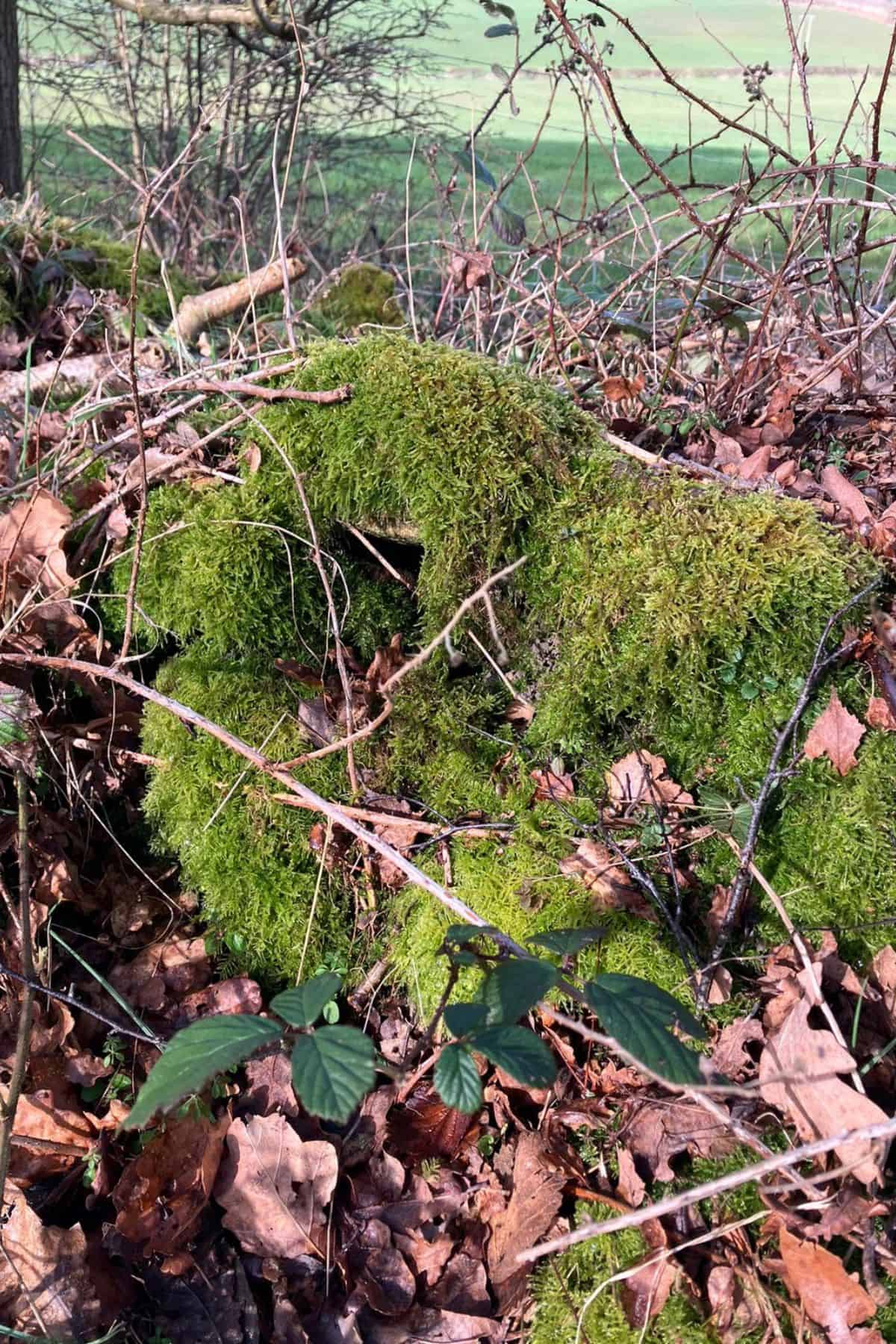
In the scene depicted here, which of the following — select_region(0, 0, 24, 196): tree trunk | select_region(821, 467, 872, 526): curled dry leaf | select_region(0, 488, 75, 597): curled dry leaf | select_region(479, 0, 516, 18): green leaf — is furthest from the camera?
select_region(0, 0, 24, 196): tree trunk

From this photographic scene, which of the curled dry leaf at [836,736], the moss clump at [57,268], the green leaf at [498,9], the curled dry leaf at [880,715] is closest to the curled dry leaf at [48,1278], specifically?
the curled dry leaf at [836,736]

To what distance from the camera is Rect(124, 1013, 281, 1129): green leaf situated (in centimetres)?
125

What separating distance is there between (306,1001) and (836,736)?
52.2 inches

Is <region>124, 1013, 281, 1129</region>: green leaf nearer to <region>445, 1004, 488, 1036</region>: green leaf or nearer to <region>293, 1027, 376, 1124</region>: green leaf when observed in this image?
<region>293, 1027, 376, 1124</region>: green leaf

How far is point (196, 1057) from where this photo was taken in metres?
1.35

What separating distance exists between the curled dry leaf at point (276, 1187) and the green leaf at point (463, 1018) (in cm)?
87

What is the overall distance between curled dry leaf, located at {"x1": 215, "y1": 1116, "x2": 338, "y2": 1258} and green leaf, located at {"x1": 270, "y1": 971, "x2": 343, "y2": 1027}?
783mm

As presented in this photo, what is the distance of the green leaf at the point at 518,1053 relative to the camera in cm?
133

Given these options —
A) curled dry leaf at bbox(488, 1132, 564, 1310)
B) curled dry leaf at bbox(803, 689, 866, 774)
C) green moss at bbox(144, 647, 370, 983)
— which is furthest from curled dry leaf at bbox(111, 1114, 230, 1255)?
curled dry leaf at bbox(803, 689, 866, 774)

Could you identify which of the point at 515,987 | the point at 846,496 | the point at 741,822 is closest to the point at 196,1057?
the point at 515,987

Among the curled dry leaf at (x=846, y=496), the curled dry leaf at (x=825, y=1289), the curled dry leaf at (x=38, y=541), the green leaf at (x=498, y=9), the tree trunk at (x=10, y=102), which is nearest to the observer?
the curled dry leaf at (x=825, y=1289)

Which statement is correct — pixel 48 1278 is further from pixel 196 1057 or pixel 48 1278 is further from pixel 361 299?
pixel 361 299

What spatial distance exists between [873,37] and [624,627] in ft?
45.7

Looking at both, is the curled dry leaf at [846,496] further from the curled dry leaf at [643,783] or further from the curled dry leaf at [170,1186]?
the curled dry leaf at [170,1186]
